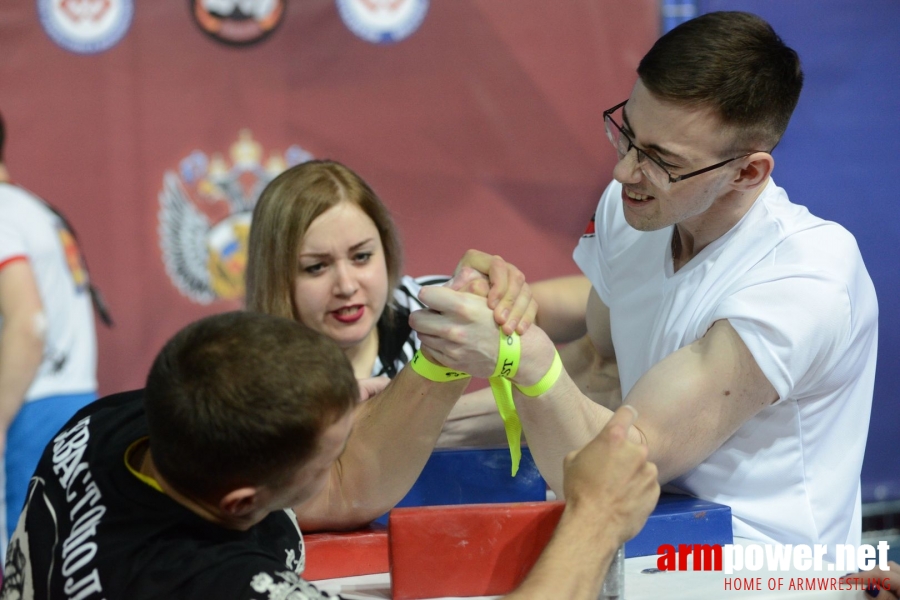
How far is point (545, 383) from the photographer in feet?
5.08

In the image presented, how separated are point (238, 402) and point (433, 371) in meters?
0.60

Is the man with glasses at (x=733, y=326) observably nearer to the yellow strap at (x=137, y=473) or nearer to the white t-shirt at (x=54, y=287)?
the yellow strap at (x=137, y=473)

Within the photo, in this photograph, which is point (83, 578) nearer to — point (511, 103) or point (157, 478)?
point (157, 478)

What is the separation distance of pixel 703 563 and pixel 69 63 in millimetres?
2276

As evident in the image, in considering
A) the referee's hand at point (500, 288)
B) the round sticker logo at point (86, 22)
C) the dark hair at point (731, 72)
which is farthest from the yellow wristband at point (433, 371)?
the round sticker logo at point (86, 22)

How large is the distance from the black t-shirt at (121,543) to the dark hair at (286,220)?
36.1 inches

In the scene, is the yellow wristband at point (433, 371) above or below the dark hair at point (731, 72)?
below

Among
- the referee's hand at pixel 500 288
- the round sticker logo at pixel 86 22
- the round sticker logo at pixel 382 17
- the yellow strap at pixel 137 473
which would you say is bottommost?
the yellow strap at pixel 137 473

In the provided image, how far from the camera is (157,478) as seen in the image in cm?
112

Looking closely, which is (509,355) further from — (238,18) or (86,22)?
(86,22)

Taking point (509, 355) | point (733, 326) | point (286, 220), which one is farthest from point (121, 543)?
point (286, 220)

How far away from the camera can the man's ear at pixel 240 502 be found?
106 centimetres

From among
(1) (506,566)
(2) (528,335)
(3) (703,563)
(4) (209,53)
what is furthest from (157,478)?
(4) (209,53)

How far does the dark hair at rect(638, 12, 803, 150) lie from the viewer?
1.58 m
